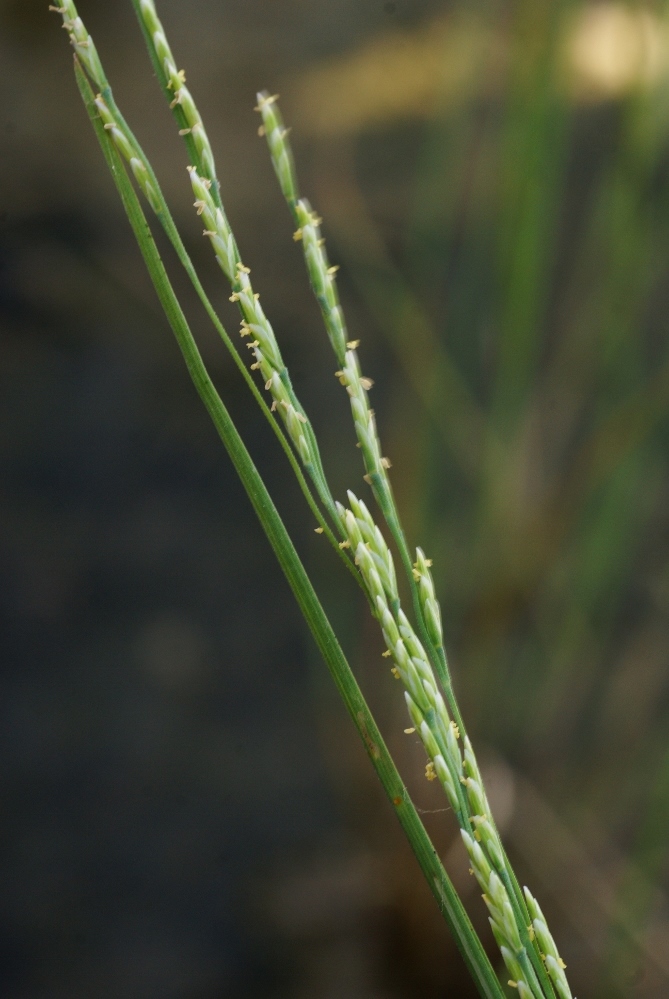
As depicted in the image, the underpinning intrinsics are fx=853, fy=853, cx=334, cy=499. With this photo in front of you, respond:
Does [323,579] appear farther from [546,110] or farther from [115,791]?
[546,110]

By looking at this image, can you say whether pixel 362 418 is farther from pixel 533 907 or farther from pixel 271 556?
pixel 271 556

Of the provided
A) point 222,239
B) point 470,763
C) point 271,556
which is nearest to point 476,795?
point 470,763

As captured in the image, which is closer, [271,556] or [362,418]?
[362,418]

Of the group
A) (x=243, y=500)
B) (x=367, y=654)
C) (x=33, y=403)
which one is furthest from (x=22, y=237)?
(x=367, y=654)

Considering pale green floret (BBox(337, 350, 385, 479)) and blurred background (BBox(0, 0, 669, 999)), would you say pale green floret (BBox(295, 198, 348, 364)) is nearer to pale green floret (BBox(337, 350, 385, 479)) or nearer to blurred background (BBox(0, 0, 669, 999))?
pale green floret (BBox(337, 350, 385, 479))

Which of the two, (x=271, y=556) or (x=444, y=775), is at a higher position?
(x=271, y=556)

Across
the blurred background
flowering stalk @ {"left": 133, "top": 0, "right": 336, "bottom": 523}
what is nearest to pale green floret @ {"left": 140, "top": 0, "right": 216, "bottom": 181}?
flowering stalk @ {"left": 133, "top": 0, "right": 336, "bottom": 523}
